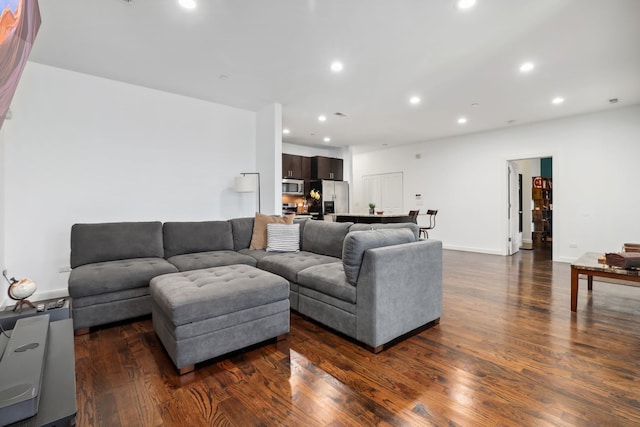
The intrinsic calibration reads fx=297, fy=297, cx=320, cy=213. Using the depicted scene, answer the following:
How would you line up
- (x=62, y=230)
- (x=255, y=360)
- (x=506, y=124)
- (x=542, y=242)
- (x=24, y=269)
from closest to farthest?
(x=255, y=360) → (x=24, y=269) → (x=62, y=230) → (x=506, y=124) → (x=542, y=242)

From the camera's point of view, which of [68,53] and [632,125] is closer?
[68,53]

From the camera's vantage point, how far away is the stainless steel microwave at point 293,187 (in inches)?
284

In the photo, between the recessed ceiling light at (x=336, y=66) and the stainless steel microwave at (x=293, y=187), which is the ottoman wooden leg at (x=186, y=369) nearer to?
the recessed ceiling light at (x=336, y=66)

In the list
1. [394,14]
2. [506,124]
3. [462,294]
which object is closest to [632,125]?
[506,124]

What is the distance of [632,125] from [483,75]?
11.2 feet

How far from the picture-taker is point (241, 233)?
4.11 m

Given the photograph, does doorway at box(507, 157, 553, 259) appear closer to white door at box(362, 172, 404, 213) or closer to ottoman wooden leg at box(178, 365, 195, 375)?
white door at box(362, 172, 404, 213)

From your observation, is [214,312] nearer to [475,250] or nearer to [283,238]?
[283,238]

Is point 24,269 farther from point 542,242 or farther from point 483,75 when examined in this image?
point 542,242

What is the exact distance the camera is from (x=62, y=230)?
3625 millimetres

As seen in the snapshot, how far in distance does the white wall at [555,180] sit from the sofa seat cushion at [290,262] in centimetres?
502

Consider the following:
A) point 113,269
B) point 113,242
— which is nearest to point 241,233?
point 113,242

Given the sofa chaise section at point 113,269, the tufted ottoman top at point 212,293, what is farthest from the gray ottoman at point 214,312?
the sofa chaise section at point 113,269

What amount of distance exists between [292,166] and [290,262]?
4665mm
